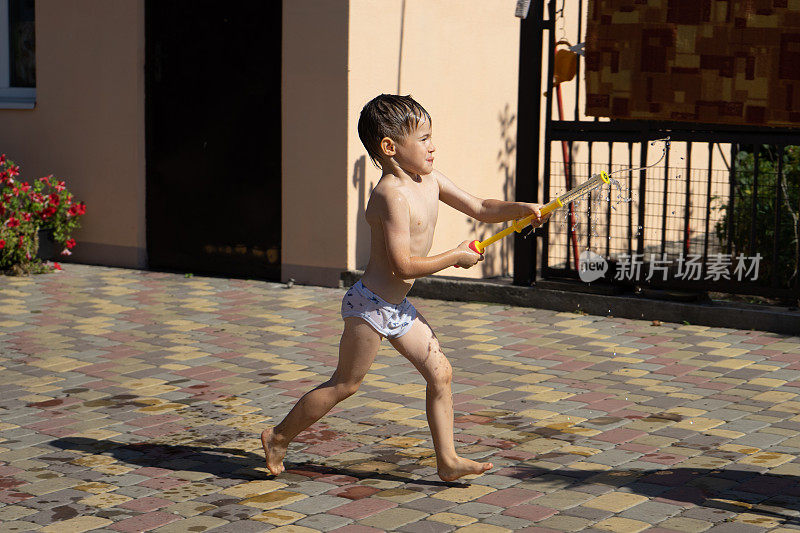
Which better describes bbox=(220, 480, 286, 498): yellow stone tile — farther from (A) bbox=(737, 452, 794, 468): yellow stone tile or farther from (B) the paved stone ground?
(A) bbox=(737, 452, 794, 468): yellow stone tile

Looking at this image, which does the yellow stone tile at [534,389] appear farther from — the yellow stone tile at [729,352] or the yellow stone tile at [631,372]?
the yellow stone tile at [729,352]

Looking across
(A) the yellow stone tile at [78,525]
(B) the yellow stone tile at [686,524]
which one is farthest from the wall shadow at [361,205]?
(B) the yellow stone tile at [686,524]

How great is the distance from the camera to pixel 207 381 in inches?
259

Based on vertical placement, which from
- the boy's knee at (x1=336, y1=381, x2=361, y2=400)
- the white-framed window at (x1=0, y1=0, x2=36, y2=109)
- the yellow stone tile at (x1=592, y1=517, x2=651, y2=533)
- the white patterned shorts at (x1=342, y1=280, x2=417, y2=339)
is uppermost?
the white-framed window at (x1=0, y1=0, x2=36, y2=109)

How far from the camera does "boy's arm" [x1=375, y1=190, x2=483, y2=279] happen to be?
14.5 ft

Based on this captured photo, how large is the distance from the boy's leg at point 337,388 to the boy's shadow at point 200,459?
138 millimetres

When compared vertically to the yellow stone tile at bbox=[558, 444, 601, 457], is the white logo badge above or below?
above

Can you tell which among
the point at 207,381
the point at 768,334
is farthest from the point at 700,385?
the point at 207,381

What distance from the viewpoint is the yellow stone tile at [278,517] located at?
424 centimetres

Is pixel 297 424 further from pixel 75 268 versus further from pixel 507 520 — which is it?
pixel 75 268

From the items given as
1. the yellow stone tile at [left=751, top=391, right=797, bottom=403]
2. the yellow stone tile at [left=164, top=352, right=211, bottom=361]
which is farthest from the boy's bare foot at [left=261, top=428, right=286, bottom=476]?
the yellow stone tile at [left=751, top=391, right=797, bottom=403]

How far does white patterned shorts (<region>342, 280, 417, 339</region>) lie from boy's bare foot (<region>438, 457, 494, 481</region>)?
0.59 metres

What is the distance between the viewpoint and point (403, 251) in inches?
176

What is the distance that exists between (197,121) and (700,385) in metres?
5.86
